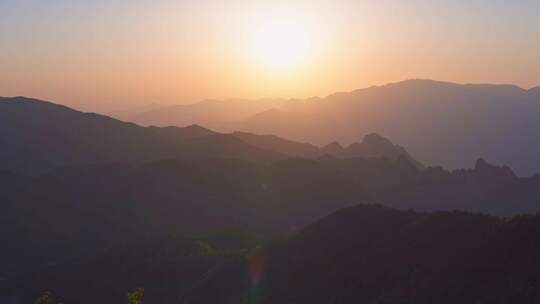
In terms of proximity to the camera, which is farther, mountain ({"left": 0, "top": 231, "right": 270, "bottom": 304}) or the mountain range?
mountain ({"left": 0, "top": 231, "right": 270, "bottom": 304})

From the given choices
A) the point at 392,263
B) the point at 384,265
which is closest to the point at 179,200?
the point at 384,265

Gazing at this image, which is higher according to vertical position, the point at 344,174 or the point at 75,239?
the point at 344,174

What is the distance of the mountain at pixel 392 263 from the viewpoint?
31.7 m

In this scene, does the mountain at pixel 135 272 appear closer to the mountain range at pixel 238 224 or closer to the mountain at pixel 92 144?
the mountain range at pixel 238 224

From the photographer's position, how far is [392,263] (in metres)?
38.5

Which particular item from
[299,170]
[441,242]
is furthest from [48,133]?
[441,242]

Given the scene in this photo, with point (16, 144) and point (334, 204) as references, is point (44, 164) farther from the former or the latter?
point (334, 204)

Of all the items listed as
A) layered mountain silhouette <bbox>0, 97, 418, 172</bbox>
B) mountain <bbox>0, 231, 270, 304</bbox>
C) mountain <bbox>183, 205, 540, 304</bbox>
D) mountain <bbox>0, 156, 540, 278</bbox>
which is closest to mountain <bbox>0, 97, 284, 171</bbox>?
layered mountain silhouette <bbox>0, 97, 418, 172</bbox>

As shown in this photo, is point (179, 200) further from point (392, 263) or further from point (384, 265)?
point (392, 263)

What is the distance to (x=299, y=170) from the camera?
471 feet

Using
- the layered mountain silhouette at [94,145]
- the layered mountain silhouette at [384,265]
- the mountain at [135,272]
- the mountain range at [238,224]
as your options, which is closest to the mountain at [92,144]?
the layered mountain silhouette at [94,145]

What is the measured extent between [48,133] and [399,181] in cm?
11166

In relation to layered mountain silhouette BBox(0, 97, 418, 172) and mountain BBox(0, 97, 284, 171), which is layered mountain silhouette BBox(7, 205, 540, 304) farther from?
layered mountain silhouette BBox(0, 97, 418, 172)

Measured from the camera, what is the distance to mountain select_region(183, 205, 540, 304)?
31.7 metres
